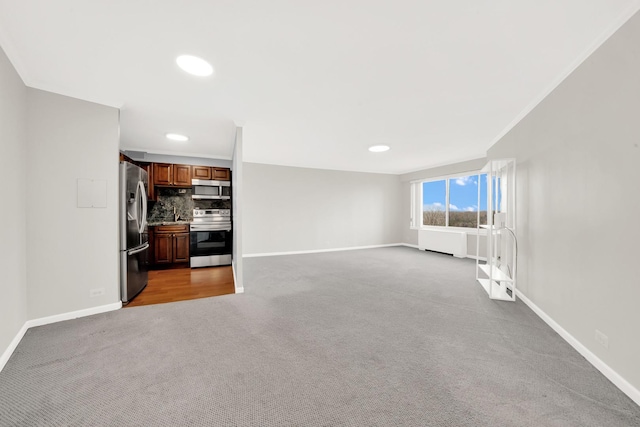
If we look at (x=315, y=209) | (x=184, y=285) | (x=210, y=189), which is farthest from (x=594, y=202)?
(x=210, y=189)

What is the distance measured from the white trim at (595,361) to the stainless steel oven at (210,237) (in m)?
5.23

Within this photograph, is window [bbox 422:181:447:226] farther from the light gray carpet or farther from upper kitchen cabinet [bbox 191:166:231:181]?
upper kitchen cabinet [bbox 191:166:231:181]

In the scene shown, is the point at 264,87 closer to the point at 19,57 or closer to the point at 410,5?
the point at 410,5

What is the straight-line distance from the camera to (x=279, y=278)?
4137 millimetres

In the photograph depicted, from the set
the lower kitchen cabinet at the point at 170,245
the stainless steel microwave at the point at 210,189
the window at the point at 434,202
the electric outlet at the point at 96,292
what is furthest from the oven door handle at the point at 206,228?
the window at the point at 434,202

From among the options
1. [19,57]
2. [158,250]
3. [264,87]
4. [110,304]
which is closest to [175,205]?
[158,250]

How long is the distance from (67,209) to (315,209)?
16.5ft

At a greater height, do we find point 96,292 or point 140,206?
point 140,206

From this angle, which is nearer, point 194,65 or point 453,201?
point 194,65

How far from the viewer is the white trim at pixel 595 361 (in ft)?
4.84

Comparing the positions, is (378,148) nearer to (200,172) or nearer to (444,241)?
(444,241)

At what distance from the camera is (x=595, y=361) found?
1.76m

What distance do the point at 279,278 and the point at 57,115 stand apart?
341 centimetres

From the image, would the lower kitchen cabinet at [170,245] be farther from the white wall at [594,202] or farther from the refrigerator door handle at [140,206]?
the white wall at [594,202]
